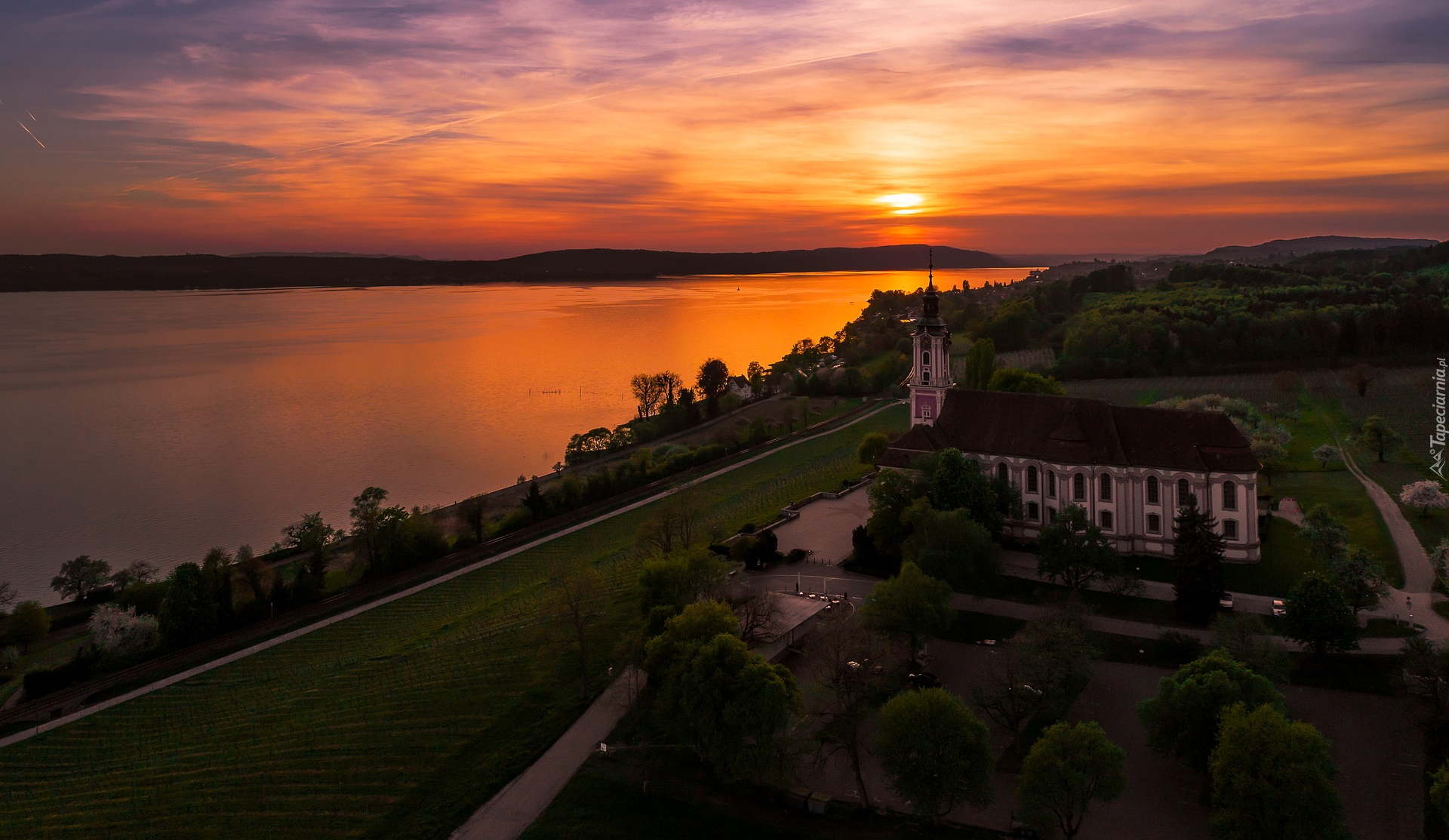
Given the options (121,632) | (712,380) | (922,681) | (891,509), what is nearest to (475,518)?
(121,632)

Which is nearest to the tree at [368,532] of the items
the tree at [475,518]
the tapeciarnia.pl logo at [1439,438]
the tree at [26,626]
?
the tree at [475,518]

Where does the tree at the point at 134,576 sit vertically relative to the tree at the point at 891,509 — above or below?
below

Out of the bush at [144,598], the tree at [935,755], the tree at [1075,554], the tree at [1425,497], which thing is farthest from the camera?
the tree at [1425,497]

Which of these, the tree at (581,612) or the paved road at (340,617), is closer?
the tree at (581,612)

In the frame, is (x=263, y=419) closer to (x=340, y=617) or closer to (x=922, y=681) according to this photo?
(x=340, y=617)

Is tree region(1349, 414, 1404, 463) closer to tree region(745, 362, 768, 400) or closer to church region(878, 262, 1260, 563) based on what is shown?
church region(878, 262, 1260, 563)

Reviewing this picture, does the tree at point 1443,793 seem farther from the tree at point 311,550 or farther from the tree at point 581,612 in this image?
the tree at point 311,550

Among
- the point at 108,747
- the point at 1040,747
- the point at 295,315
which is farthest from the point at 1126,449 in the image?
the point at 295,315
